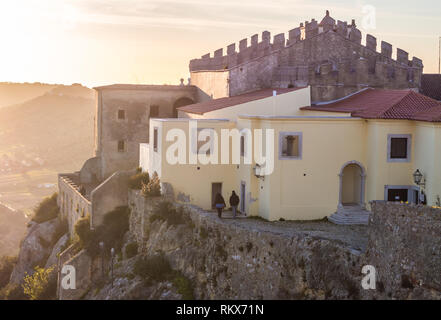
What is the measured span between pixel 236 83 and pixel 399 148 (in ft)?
54.5

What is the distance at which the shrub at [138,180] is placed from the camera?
36094 millimetres

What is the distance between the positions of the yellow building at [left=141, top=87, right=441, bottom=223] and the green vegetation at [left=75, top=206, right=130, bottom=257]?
518 cm

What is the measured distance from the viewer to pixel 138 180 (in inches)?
1438

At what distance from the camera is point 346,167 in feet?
104

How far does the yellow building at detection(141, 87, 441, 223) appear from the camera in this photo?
29688mm

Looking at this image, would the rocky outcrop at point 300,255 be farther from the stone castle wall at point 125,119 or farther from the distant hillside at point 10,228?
the distant hillside at point 10,228

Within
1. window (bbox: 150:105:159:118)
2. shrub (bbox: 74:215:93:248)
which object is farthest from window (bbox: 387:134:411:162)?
window (bbox: 150:105:159:118)

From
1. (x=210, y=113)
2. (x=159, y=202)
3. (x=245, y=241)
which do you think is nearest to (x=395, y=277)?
(x=245, y=241)

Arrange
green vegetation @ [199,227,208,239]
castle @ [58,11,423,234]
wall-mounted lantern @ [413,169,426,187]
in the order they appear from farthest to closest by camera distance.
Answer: castle @ [58,11,423,234] < wall-mounted lantern @ [413,169,426,187] < green vegetation @ [199,227,208,239]

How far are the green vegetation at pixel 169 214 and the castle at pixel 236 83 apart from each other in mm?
4968

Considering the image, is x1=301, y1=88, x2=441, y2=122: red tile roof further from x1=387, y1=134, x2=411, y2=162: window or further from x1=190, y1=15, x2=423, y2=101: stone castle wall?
x1=190, y1=15, x2=423, y2=101: stone castle wall

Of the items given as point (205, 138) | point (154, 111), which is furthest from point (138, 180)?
point (154, 111)
